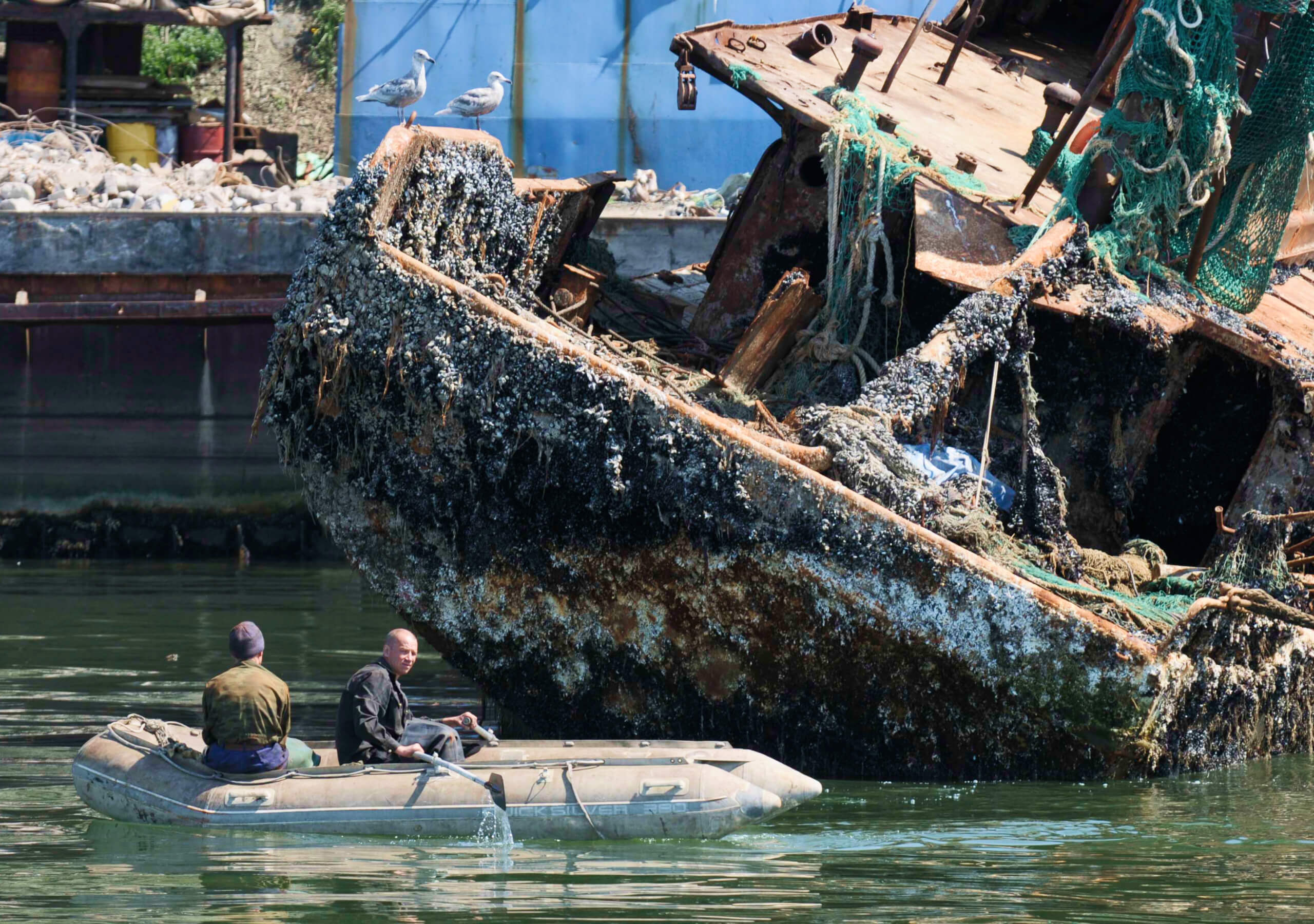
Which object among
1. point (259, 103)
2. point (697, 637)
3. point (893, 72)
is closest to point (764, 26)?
point (893, 72)

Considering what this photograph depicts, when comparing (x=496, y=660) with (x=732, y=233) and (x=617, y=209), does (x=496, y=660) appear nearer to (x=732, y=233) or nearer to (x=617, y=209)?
(x=732, y=233)

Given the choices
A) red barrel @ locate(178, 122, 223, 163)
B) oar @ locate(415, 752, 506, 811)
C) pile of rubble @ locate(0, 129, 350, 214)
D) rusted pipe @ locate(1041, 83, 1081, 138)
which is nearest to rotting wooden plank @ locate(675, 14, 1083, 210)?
rusted pipe @ locate(1041, 83, 1081, 138)

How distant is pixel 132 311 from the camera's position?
15.3 m

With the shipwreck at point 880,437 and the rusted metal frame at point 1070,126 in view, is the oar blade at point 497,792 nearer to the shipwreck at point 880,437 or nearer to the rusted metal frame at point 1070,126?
the shipwreck at point 880,437

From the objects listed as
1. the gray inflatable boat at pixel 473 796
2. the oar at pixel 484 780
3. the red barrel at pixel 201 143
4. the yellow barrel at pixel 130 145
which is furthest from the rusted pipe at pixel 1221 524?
the red barrel at pixel 201 143

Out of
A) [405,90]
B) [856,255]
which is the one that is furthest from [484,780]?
[405,90]

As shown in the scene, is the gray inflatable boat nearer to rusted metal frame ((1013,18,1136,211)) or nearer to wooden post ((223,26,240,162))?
rusted metal frame ((1013,18,1136,211))

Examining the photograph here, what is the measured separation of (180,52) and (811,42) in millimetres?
24331

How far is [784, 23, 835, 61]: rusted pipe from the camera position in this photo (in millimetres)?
11312

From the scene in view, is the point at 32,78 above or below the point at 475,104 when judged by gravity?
below

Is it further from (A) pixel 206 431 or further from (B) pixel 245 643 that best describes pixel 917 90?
(A) pixel 206 431

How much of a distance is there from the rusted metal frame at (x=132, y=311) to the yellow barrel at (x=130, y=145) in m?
6.30

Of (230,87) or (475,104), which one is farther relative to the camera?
(230,87)

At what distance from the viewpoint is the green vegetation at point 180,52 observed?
3259 cm
